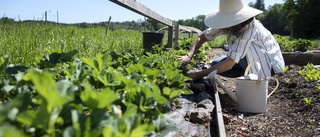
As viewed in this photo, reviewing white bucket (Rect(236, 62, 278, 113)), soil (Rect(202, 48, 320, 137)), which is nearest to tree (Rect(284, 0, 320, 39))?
soil (Rect(202, 48, 320, 137))

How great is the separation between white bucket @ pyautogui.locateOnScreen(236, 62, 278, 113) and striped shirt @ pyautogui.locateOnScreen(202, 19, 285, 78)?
13.8 inches

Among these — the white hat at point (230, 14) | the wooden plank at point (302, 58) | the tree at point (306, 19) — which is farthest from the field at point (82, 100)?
the tree at point (306, 19)

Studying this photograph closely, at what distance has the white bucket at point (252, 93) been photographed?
107 inches

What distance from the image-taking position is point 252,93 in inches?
107

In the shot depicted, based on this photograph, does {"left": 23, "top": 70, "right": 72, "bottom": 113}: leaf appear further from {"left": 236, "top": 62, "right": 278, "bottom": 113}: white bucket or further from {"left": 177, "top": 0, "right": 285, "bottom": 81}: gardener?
{"left": 177, "top": 0, "right": 285, "bottom": 81}: gardener


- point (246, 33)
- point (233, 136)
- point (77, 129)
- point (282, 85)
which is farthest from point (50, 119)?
point (282, 85)

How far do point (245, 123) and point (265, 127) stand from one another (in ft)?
0.52

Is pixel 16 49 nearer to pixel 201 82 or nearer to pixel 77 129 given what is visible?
pixel 201 82

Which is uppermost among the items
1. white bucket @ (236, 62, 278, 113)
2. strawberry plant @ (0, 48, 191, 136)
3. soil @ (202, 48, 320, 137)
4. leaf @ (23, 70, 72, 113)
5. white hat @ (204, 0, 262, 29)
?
white hat @ (204, 0, 262, 29)

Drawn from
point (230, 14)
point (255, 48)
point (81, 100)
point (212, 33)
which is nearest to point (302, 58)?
point (212, 33)

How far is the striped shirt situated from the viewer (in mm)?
3090

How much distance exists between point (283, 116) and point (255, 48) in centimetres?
96

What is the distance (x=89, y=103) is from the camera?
72 cm

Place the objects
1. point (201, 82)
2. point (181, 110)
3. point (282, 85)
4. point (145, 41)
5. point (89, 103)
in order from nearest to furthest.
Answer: point (89, 103)
point (181, 110)
point (201, 82)
point (282, 85)
point (145, 41)
